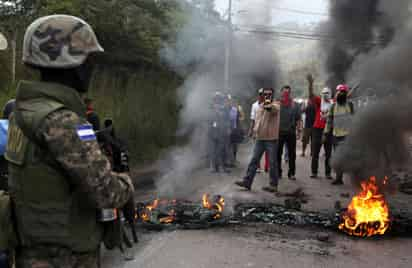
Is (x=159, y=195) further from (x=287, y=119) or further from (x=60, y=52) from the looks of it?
(x=60, y=52)

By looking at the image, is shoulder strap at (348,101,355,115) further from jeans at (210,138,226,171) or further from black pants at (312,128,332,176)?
jeans at (210,138,226,171)

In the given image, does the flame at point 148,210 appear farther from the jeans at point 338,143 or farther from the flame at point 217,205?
the jeans at point 338,143

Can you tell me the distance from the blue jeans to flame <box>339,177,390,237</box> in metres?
1.83

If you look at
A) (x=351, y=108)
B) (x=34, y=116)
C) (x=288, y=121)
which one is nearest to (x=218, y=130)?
(x=288, y=121)

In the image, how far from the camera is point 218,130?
10430 mm

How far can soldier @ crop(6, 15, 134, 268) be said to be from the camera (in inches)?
70.6

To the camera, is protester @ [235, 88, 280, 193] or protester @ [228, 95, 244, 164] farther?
protester @ [228, 95, 244, 164]

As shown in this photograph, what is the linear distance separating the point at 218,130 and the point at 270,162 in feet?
8.95

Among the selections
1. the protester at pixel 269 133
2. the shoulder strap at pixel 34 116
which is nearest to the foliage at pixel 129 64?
the protester at pixel 269 133

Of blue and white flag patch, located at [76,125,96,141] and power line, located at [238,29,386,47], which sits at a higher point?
power line, located at [238,29,386,47]

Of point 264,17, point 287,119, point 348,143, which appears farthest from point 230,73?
point 348,143

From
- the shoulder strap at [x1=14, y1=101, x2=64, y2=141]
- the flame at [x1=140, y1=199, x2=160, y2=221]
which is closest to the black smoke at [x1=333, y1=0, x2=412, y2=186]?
the flame at [x1=140, y1=199, x2=160, y2=221]

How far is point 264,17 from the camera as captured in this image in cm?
1919

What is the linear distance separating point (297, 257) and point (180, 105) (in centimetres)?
855
